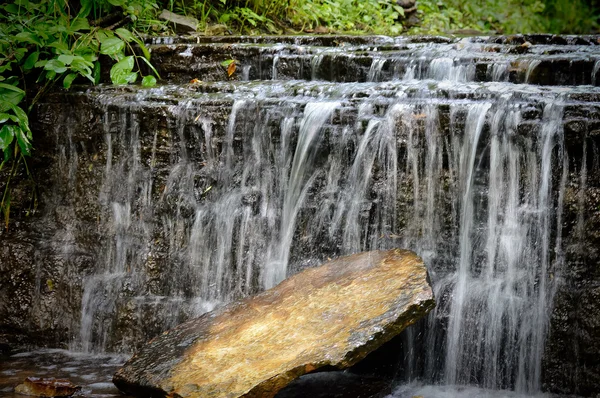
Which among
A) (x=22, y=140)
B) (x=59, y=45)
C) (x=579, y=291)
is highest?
(x=59, y=45)

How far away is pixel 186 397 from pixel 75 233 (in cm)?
207

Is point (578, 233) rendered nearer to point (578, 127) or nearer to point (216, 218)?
point (578, 127)

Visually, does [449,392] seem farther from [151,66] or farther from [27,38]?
[27,38]

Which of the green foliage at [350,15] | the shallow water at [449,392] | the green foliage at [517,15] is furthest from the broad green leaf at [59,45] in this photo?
the green foliage at [517,15]

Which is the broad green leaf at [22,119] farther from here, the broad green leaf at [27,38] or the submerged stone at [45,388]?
the submerged stone at [45,388]

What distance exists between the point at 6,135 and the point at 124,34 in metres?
1.34

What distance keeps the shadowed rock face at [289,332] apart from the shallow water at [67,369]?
1.03ft

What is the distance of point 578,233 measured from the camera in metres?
3.61

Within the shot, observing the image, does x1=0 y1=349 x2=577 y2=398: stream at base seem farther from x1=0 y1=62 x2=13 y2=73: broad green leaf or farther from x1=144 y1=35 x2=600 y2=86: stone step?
x1=144 y1=35 x2=600 y2=86: stone step

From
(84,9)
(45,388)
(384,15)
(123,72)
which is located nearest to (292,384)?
(45,388)

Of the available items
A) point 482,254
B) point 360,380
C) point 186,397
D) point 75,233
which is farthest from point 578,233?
point 75,233

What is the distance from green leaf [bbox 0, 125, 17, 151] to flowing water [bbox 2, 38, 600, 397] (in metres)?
0.43

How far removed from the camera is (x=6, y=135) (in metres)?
4.61

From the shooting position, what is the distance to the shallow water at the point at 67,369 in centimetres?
374
